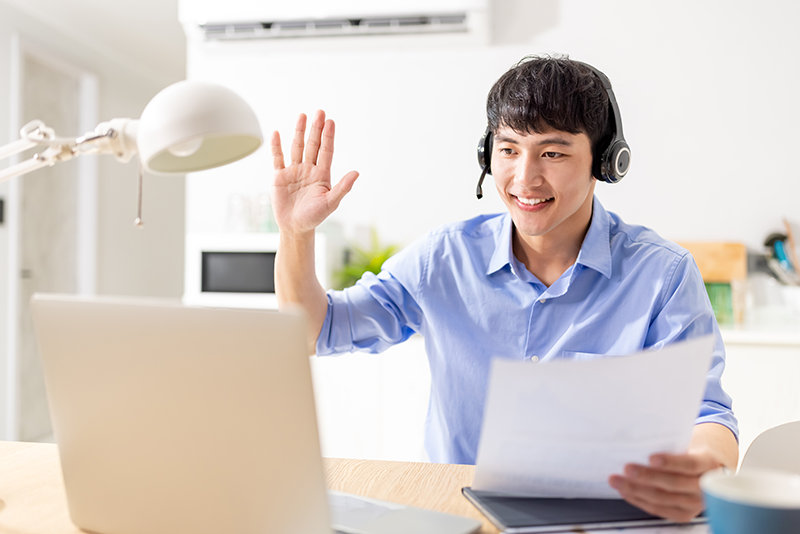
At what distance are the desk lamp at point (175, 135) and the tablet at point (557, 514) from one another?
0.54 metres

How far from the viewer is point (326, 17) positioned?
2840mm

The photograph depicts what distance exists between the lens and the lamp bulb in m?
0.76

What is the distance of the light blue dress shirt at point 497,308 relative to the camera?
1.16 meters

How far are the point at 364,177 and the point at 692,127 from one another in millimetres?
1536

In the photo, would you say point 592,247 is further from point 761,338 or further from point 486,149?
point 761,338

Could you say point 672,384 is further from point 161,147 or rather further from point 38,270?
point 38,270

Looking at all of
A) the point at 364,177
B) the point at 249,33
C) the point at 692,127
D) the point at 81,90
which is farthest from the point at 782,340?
the point at 81,90

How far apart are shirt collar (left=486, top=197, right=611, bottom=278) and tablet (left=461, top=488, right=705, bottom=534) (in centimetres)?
56

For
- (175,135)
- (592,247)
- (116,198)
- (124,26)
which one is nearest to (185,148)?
(175,135)

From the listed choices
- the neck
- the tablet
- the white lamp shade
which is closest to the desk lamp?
the white lamp shade

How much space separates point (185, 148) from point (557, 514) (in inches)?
24.7

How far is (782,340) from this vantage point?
2.19 metres

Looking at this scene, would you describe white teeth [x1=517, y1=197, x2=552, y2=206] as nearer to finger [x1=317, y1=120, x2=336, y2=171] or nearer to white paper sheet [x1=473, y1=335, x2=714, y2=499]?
finger [x1=317, y1=120, x2=336, y2=171]

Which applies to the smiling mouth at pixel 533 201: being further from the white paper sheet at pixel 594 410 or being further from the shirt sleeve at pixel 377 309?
the white paper sheet at pixel 594 410
